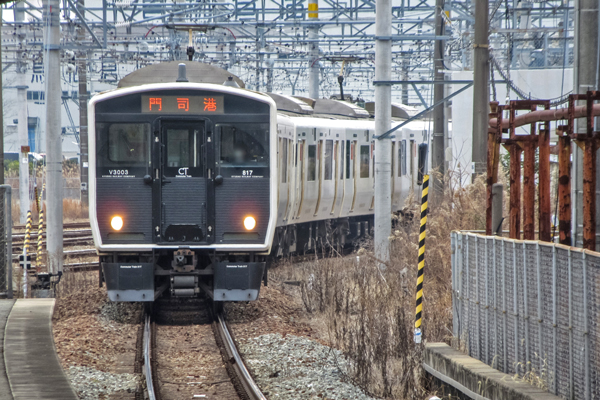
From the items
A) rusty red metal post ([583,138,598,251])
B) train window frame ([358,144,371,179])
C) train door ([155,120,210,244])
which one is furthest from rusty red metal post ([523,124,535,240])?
train window frame ([358,144,371,179])

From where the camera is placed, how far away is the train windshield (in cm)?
1130

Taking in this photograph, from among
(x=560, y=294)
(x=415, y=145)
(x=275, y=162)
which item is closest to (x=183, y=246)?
(x=275, y=162)

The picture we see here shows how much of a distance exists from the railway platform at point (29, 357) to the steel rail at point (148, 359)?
1301 millimetres

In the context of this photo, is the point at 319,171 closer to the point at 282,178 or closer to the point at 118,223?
the point at 282,178

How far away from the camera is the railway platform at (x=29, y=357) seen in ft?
15.9

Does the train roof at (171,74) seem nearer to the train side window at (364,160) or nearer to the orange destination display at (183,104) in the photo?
the orange destination display at (183,104)

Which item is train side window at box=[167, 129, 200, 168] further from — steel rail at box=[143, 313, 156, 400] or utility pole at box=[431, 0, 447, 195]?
utility pole at box=[431, 0, 447, 195]

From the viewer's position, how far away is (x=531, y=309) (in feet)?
22.0

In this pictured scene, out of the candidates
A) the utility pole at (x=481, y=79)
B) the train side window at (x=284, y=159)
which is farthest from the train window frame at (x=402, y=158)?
the utility pole at (x=481, y=79)

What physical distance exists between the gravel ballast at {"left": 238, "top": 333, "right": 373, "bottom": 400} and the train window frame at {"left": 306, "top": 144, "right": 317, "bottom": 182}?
22.3 ft

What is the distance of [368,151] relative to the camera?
19.8 meters

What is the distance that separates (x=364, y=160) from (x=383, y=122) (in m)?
5.64

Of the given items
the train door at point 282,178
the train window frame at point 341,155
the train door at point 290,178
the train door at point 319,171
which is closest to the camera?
the train door at point 282,178

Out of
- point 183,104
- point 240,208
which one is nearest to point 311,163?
point 240,208
